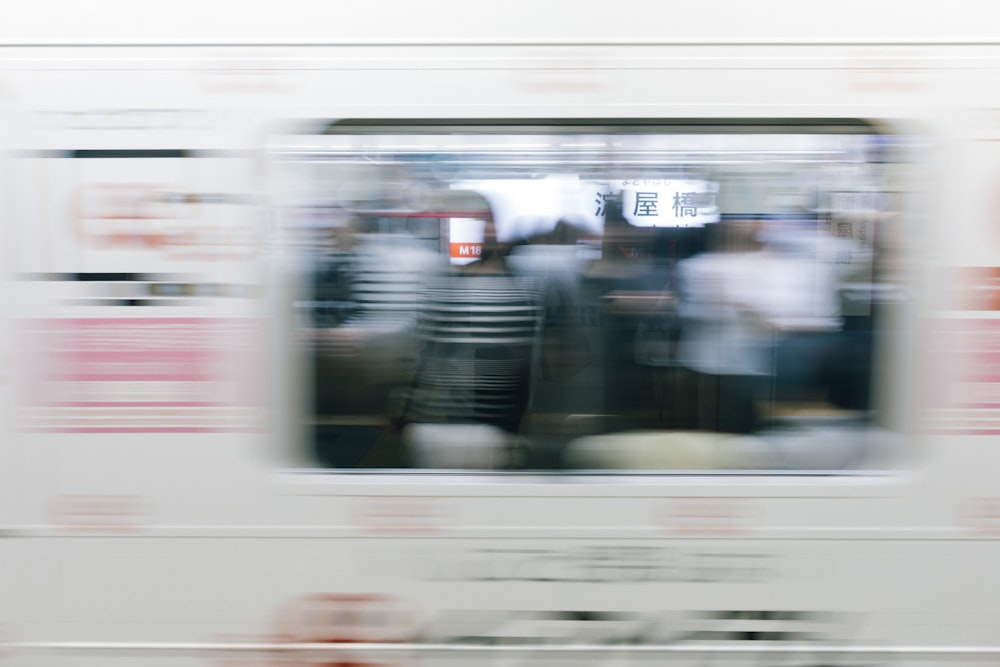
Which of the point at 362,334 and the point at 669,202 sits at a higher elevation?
the point at 669,202

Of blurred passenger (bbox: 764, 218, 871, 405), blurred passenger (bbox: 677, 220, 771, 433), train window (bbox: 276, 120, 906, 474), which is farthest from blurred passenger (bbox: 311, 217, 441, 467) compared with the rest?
blurred passenger (bbox: 764, 218, 871, 405)

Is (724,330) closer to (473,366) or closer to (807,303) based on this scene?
(807,303)

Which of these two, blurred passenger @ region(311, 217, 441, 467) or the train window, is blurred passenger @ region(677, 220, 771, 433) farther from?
blurred passenger @ region(311, 217, 441, 467)

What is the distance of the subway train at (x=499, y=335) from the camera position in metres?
2.16

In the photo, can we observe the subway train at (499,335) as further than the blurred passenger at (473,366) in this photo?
No

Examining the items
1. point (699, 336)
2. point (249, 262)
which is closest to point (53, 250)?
point (249, 262)

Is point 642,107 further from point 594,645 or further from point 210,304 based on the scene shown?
point 594,645

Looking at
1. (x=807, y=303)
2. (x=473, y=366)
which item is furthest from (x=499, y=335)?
(x=807, y=303)

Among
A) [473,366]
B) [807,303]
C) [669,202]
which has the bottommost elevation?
[473,366]

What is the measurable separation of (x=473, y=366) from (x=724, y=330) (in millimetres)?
662

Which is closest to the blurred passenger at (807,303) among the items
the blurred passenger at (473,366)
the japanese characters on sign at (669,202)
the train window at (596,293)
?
the train window at (596,293)

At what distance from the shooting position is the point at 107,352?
2.22 metres

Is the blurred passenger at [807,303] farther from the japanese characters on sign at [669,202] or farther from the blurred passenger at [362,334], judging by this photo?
the blurred passenger at [362,334]

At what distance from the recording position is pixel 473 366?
2322mm
